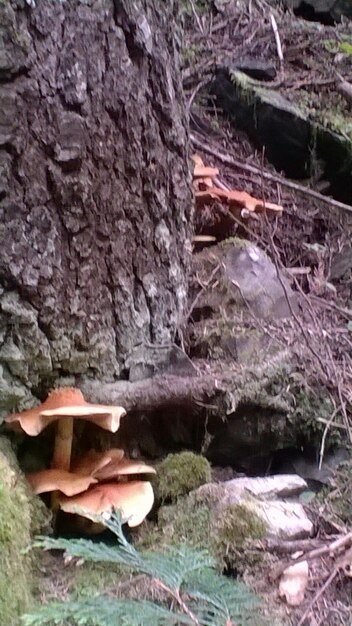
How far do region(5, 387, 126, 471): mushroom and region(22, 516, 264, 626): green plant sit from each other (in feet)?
1.18

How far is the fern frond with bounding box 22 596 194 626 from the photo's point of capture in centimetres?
150

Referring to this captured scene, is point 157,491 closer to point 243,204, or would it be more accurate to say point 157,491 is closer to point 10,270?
point 10,270

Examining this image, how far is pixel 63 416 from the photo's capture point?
2098mm

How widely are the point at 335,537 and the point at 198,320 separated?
1184 millimetres

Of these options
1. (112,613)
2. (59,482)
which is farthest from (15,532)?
(112,613)

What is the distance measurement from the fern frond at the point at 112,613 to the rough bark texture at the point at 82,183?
0.80 metres

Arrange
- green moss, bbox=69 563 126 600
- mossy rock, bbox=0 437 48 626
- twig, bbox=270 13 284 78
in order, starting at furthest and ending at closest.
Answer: twig, bbox=270 13 284 78, green moss, bbox=69 563 126 600, mossy rock, bbox=0 437 48 626

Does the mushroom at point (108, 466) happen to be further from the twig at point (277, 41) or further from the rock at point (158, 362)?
the twig at point (277, 41)

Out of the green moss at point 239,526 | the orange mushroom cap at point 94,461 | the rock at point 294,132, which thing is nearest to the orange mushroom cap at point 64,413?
the orange mushroom cap at point 94,461

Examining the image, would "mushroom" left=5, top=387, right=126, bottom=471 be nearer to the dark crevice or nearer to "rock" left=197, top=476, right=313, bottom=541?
"rock" left=197, top=476, right=313, bottom=541

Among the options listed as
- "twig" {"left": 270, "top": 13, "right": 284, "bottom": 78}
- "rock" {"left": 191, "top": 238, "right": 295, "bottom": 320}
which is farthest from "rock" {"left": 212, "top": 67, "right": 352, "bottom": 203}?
"rock" {"left": 191, "top": 238, "right": 295, "bottom": 320}

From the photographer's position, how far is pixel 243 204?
11.5 ft

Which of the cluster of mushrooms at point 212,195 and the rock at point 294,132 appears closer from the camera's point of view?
the cluster of mushrooms at point 212,195

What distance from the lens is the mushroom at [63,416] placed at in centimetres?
200
